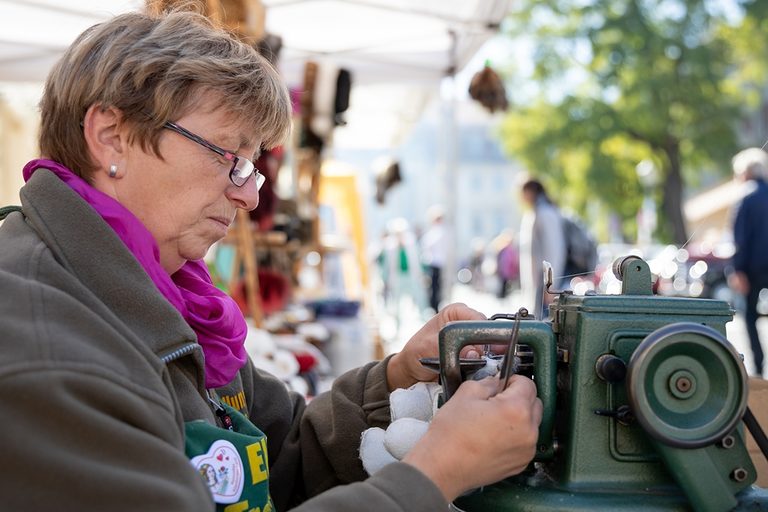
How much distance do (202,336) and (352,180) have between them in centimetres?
827

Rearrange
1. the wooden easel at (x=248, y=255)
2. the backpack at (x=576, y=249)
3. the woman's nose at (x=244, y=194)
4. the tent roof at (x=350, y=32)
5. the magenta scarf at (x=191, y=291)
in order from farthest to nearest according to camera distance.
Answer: the backpack at (x=576, y=249) < the tent roof at (x=350, y=32) < the wooden easel at (x=248, y=255) < the woman's nose at (x=244, y=194) < the magenta scarf at (x=191, y=291)

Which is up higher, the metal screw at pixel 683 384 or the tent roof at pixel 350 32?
the tent roof at pixel 350 32

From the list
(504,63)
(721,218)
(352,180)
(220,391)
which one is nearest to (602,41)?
(504,63)

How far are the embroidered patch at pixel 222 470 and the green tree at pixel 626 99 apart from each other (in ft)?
55.2

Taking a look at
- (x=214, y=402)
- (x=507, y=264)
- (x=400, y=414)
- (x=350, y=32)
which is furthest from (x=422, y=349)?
(x=507, y=264)

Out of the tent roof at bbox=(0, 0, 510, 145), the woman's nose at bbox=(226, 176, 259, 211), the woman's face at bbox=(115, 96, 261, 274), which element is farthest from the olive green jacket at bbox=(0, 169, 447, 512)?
A: the tent roof at bbox=(0, 0, 510, 145)

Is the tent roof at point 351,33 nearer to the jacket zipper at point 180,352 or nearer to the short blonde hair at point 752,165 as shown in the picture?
the short blonde hair at point 752,165

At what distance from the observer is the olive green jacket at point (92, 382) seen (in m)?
0.88

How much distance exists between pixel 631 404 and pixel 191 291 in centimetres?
72

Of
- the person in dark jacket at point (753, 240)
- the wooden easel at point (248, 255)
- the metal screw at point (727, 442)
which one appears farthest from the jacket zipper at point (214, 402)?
the person in dark jacket at point (753, 240)

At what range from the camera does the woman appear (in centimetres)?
89

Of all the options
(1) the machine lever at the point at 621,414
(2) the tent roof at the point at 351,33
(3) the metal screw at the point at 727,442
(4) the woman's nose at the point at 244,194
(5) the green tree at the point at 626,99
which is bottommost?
(3) the metal screw at the point at 727,442

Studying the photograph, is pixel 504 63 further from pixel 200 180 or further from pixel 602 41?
pixel 200 180

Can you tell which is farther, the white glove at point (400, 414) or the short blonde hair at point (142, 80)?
the white glove at point (400, 414)
